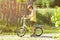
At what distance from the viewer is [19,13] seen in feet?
4.31

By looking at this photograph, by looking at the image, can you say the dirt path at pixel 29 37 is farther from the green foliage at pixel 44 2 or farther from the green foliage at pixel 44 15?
the green foliage at pixel 44 2

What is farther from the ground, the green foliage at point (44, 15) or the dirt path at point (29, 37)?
the green foliage at point (44, 15)

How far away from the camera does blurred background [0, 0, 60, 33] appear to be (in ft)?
4.27

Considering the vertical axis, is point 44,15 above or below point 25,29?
above

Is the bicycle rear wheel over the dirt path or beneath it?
over

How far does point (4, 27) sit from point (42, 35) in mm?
374

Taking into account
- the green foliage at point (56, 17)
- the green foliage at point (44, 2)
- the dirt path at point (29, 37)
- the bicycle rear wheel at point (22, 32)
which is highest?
the green foliage at point (44, 2)

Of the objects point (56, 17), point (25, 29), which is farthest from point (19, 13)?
point (56, 17)

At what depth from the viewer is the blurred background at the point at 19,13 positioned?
Answer: 1302 millimetres

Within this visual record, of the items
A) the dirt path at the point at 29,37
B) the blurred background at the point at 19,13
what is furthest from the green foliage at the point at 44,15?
the dirt path at the point at 29,37

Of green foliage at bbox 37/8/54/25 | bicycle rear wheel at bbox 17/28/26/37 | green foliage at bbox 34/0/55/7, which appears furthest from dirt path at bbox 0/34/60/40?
green foliage at bbox 34/0/55/7

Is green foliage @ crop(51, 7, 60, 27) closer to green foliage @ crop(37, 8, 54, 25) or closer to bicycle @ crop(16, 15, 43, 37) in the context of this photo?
green foliage @ crop(37, 8, 54, 25)

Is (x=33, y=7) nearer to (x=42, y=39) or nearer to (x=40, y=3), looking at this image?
(x=40, y=3)

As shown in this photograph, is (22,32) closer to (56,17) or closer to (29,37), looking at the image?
(29,37)
